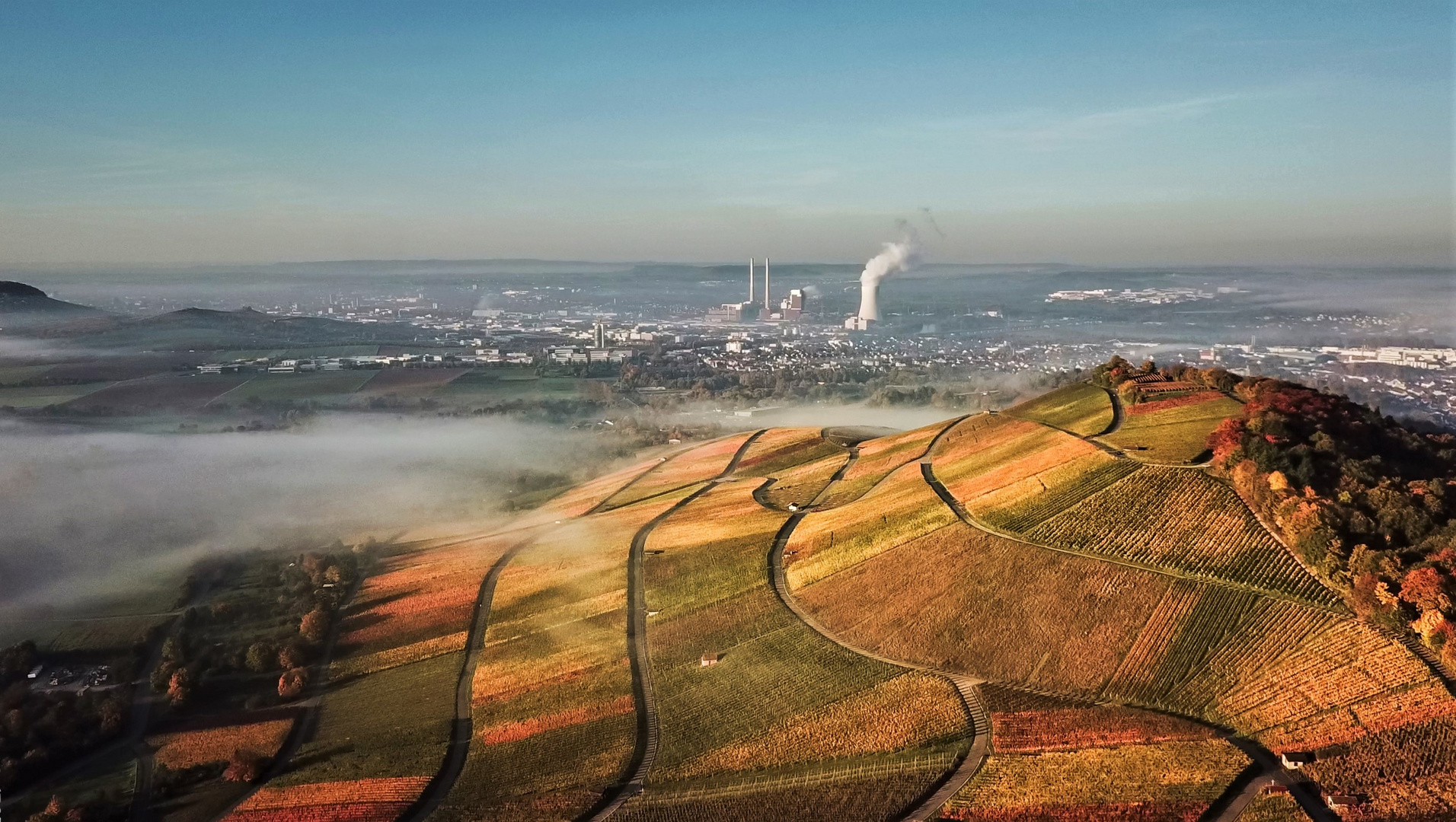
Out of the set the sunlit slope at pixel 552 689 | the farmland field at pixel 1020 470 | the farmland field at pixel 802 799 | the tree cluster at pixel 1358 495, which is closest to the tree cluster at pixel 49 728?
the sunlit slope at pixel 552 689

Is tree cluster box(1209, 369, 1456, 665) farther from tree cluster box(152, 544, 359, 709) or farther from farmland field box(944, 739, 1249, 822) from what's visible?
tree cluster box(152, 544, 359, 709)

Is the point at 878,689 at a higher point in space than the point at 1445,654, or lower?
lower

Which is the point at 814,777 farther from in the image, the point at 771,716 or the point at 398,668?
the point at 398,668

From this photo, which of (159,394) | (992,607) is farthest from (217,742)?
(159,394)

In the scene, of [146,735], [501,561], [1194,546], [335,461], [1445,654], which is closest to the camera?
[1445,654]

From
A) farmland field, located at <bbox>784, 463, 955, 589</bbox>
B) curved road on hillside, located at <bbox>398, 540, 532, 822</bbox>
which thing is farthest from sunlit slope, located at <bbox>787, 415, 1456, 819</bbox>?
curved road on hillside, located at <bbox>398, 540, 532, 822</bbox>

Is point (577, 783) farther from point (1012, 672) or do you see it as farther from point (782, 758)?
point (1012, 672)

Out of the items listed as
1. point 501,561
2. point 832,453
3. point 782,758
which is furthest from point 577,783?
point 832,453

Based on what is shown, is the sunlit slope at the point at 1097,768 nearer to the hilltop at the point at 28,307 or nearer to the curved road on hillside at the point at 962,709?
the curved road on hillside at the point at 962,709
